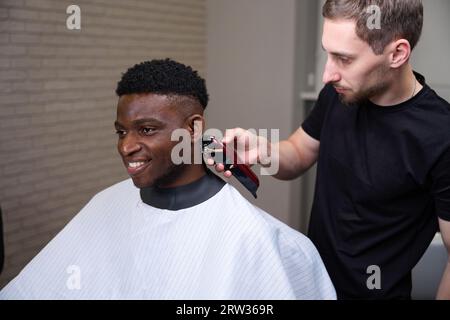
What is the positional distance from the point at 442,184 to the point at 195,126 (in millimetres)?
596

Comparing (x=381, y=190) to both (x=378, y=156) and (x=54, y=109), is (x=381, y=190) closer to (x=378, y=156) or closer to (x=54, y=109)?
(x=378, y=156)

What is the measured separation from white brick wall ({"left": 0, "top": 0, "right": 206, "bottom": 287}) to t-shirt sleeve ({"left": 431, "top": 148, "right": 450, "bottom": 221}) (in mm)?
1819

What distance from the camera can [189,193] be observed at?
3.90 feet

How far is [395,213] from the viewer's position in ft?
3.95

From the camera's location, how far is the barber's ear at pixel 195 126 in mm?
1129

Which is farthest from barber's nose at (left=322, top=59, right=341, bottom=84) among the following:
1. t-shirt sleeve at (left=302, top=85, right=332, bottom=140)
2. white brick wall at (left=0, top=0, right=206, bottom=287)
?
white brick wall at (left=0, top=0, right=206, bottom=287)

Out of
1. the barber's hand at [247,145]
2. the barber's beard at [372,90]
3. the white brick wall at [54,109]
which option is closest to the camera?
the barber's beard at [372,90]

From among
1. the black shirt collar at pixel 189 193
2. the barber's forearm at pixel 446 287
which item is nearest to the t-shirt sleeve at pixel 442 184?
the barber's forearm at pixel 446 287

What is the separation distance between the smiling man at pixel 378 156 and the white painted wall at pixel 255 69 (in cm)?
176

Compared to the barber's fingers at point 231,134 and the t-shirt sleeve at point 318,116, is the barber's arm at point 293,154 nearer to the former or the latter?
the t-shirt sleeve at point 318,116

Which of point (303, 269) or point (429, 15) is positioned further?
point (429, 15)

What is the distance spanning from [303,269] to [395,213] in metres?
0.29
